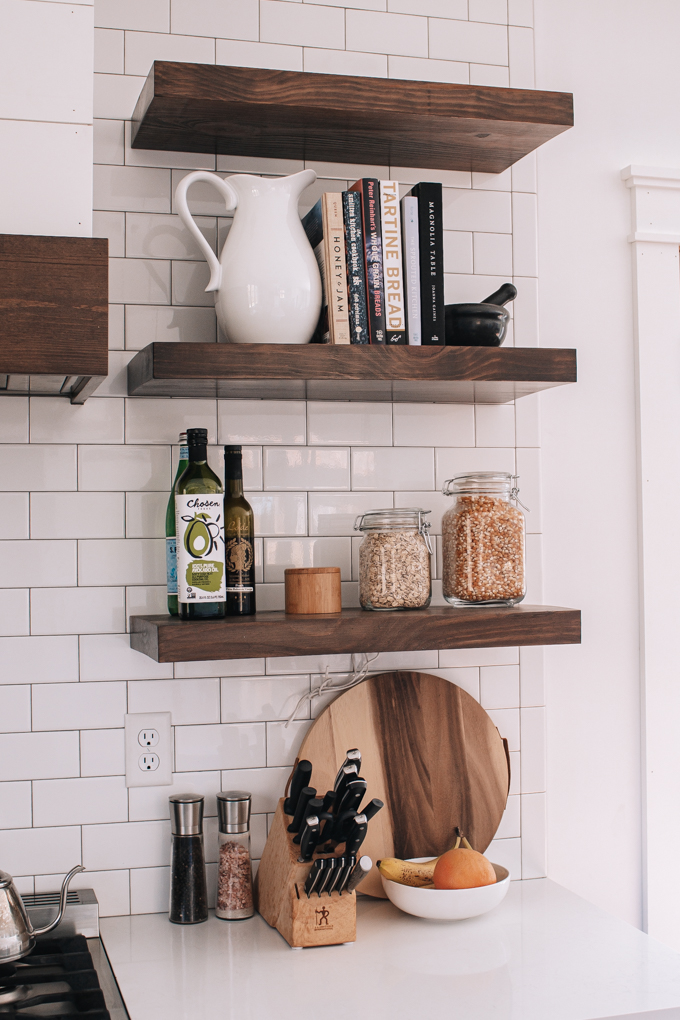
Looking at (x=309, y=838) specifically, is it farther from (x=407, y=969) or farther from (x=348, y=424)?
(x=348, y=424)

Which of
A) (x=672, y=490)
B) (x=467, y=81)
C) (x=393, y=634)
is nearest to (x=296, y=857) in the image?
(x=393, y=634)

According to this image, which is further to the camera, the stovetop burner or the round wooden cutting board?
the round wooden cutting board

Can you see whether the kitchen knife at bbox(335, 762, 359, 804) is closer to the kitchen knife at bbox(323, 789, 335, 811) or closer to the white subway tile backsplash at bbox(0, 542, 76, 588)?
the kitchen knife at bbox(323, 789, 335, 811)

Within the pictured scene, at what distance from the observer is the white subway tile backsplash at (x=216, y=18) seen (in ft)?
5.31

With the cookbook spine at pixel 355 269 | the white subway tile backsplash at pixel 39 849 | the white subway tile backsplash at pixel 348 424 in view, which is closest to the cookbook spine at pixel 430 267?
the cookbook spine at pixel 355 269

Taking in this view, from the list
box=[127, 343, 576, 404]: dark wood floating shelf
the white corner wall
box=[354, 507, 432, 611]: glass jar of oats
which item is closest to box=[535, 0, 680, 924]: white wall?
box=[127, 343, 576, 404]: dark wood floating shelf

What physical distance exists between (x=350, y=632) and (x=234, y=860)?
445 mm

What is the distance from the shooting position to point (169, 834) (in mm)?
1577

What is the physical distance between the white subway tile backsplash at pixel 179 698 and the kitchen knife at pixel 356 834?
0.34 meters

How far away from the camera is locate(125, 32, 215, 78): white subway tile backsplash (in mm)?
1594

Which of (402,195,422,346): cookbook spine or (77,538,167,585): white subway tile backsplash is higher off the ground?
(402,195,422,346): cookbook spine

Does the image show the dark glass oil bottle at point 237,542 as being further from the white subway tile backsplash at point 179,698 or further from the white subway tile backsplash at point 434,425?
the white subway tile backsplash at point 434,425

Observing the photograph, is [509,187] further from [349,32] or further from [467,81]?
[349,32]

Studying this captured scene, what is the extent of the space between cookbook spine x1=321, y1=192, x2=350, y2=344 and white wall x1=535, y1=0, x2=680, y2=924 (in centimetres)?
51
